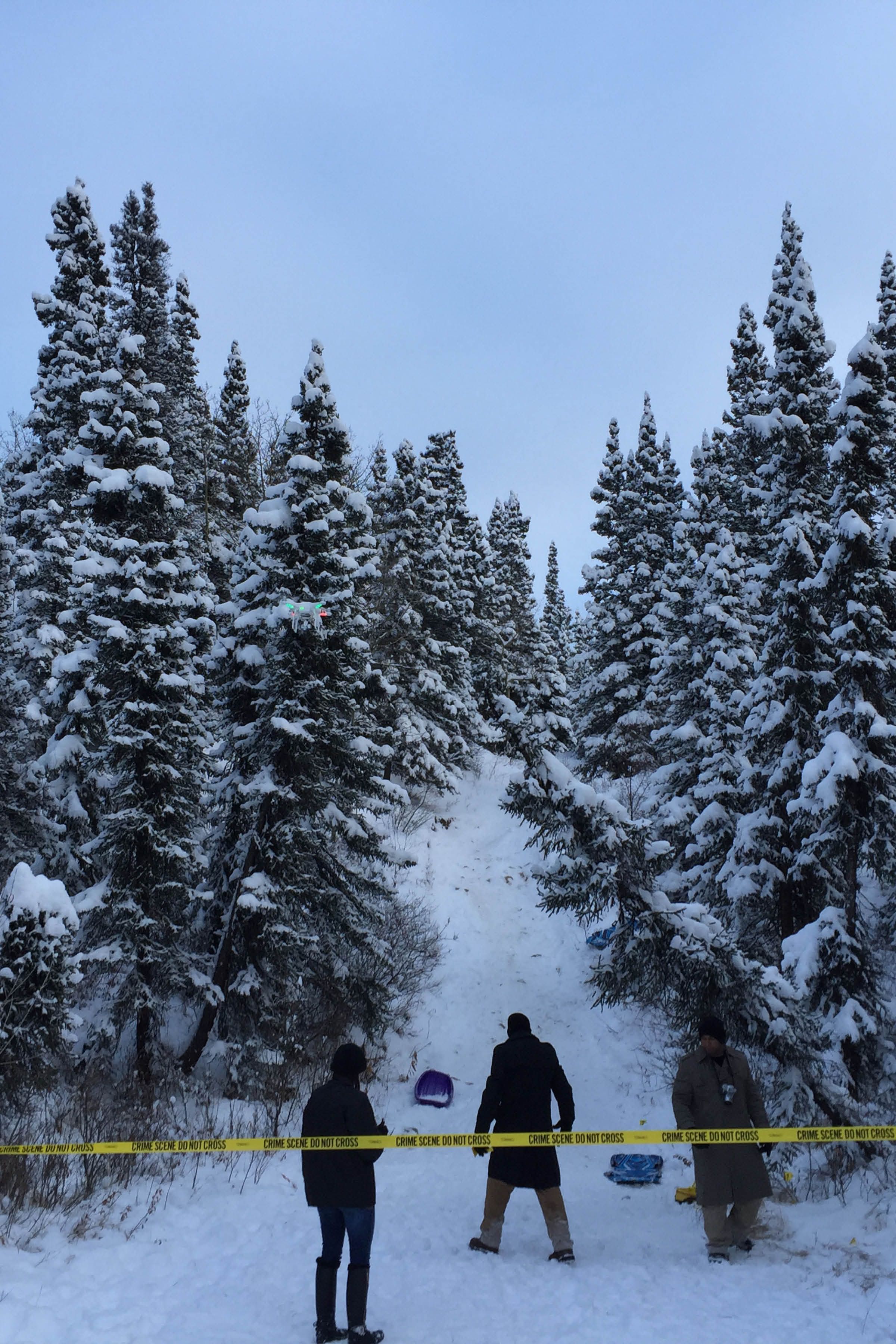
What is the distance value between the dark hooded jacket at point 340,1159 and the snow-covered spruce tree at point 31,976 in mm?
4088

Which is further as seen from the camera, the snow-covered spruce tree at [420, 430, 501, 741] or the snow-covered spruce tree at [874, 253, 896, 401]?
the snow-covered spruce tree at [420, 430, 501, 741]

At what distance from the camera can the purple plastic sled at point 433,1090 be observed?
14.4 m

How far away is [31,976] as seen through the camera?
8602 mm

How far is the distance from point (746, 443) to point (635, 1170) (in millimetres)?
22424

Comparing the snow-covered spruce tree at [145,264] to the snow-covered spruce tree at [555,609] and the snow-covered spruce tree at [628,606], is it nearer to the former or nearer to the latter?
the snow-covered spruce tree at [628,606]

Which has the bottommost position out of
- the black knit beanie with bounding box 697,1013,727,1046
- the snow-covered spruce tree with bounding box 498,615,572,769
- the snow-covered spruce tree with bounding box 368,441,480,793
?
the black knit beanie with bounding box 697,1013,727,1046

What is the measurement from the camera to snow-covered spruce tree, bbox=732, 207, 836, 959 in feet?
48.8

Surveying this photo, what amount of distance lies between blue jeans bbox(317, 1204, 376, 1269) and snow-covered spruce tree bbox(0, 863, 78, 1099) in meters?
4.29

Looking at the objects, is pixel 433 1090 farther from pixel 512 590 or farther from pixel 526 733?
pixel 512 590

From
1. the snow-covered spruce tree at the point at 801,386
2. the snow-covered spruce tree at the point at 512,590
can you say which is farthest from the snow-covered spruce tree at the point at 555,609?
the snow-covered spruce tree at the point at 801,386

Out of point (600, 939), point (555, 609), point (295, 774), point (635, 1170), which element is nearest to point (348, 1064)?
point (635, 1170)

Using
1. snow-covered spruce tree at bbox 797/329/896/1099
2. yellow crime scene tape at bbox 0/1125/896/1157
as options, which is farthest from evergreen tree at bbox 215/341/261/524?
yellow crime scene tape at bbox 0/1125/896/1157

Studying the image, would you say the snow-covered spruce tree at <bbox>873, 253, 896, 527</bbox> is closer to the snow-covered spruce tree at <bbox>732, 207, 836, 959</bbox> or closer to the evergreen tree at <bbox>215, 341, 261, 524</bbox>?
the snow-covered spruce tree at <bbox>732, 207, 836, 959</bbox>

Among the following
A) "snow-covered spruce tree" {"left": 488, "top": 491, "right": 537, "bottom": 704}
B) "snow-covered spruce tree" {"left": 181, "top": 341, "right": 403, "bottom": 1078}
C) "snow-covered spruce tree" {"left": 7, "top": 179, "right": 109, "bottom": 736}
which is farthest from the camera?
"snow-covered spruce tree" {"left": 488, "top": 491, "right": 537, "bottom": 704}
